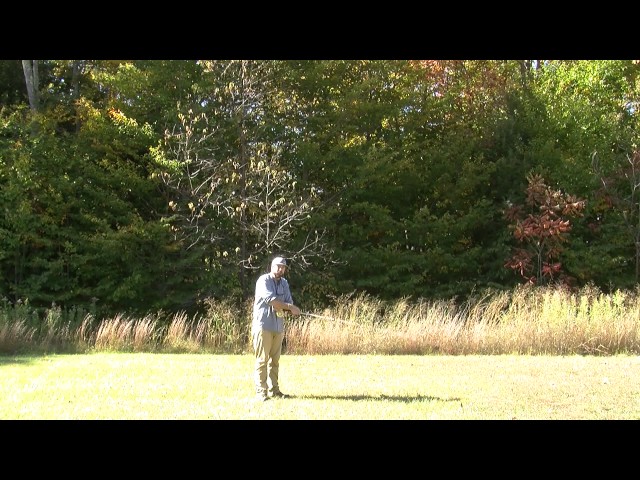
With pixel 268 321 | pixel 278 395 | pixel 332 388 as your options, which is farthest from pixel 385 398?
pixel 268 321

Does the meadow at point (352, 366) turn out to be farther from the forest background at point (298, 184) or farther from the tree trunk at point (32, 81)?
the tree trunk at point (32, 81)

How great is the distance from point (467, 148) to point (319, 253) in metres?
6.20

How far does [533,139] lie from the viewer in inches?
838

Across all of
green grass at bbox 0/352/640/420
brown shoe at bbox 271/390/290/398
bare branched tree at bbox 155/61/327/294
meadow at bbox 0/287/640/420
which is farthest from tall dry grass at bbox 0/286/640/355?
brown shoe at bbox 271/390/290/398

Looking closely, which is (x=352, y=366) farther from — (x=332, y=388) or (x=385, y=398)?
(x=385, y=398)

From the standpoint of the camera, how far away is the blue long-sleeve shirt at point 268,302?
27.6ft

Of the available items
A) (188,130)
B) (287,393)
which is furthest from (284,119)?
(287,393)

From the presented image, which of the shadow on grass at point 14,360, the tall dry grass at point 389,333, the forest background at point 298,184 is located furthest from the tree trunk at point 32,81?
the shadow on grass at point 14,360

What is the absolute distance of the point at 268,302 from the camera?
27.5ft

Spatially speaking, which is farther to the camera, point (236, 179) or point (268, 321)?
point (236, 179)

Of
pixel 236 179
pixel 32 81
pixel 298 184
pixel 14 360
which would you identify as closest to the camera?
pixel 14 360

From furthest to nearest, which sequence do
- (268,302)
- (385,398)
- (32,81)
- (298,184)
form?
(32,81)
(298,184)
(385,398)
(268,302)

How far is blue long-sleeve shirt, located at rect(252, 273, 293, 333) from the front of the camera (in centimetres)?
841

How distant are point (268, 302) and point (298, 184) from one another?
11.2 meters
